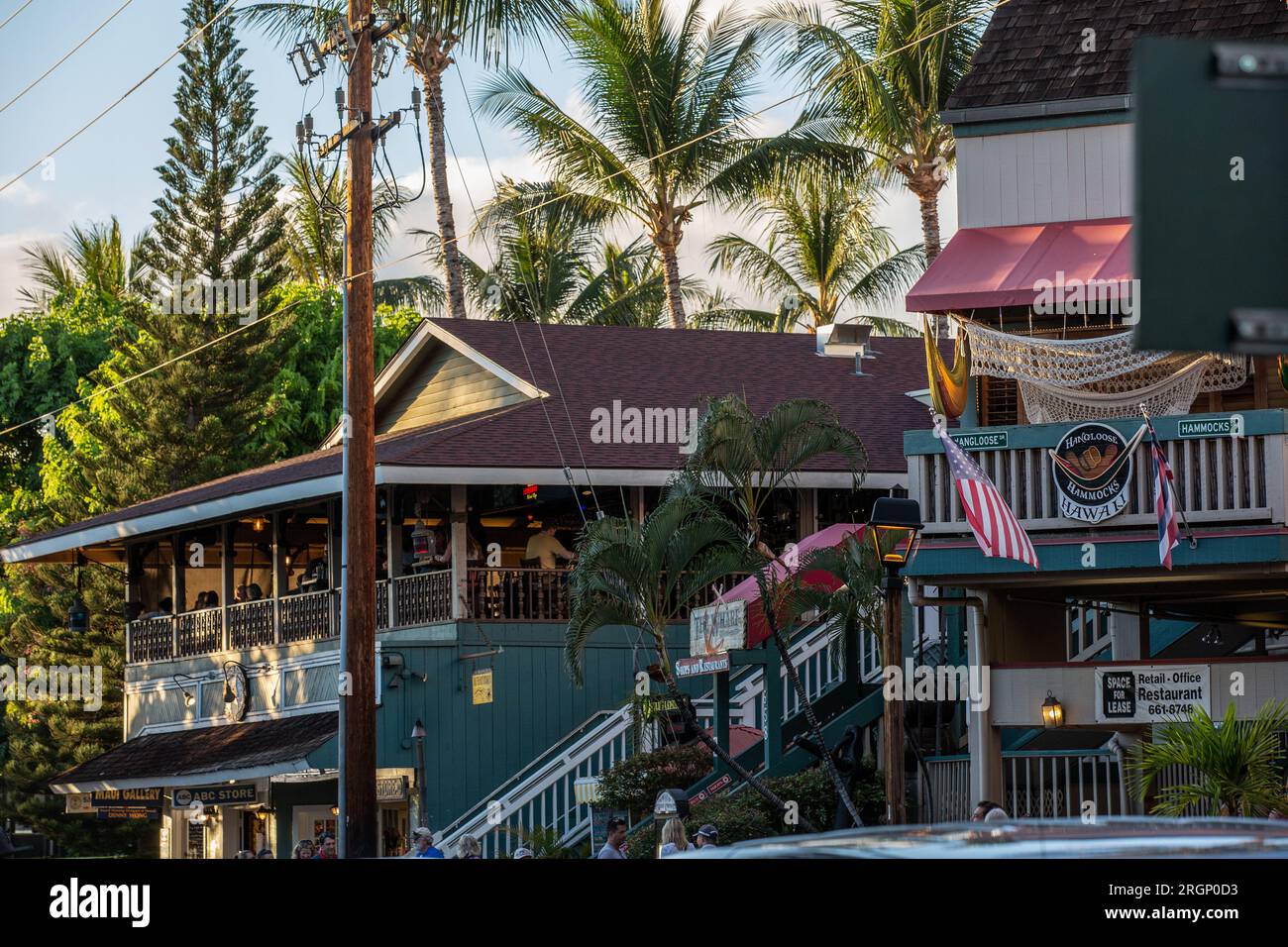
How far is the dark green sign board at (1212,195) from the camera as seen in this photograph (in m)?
3.93

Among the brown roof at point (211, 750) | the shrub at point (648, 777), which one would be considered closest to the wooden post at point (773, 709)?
the shrub at point (648, 777)

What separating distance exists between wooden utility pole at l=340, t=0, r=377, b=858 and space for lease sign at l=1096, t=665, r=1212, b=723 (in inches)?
279

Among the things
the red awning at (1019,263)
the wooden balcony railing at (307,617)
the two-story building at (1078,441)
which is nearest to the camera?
the two-story building at (1078,441)

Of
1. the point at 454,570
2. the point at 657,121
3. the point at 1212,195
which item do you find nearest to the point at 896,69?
the point at 657,121

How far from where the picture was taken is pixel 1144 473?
1636cm

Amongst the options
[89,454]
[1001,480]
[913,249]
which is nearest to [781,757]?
[1001,480]

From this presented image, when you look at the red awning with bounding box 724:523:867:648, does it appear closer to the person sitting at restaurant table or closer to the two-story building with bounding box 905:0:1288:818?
the two-story building with bounding box 905:0:1288:818

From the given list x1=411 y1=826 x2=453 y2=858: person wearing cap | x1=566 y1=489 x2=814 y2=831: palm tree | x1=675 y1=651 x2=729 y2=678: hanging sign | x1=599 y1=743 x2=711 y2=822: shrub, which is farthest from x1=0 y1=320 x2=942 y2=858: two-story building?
x1=411 y1=826 x2=453 y2=858: person wearing cap

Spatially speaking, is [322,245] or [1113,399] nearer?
[1113,399]

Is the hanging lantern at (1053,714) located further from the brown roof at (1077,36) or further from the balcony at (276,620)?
the balcony at (276,620)

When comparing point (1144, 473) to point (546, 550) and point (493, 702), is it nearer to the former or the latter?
point (493, 702)

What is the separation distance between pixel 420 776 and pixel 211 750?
4094mm

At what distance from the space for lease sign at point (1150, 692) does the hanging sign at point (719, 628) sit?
346 centimetres

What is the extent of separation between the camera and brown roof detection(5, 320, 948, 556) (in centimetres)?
2505
